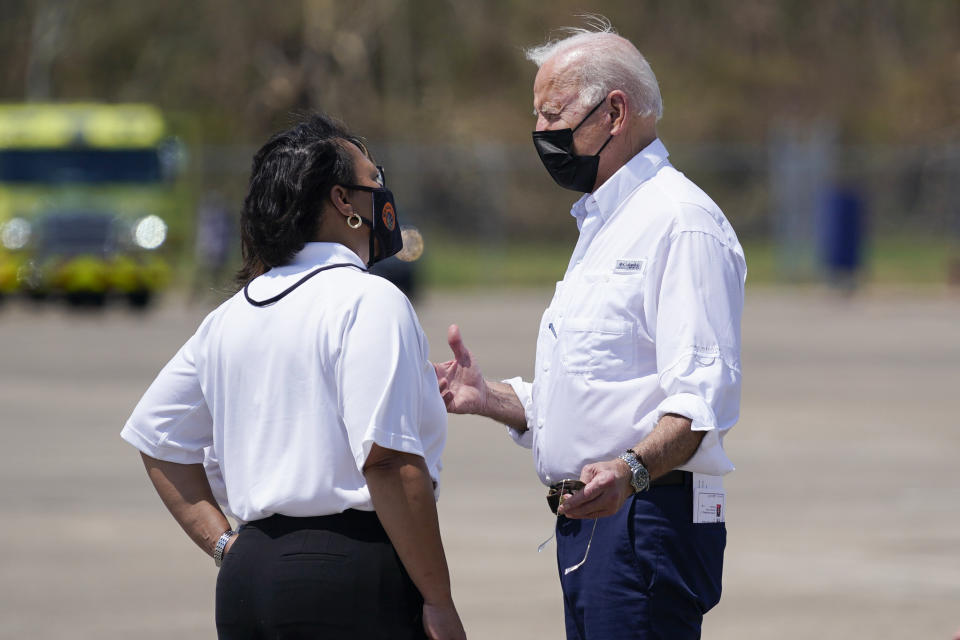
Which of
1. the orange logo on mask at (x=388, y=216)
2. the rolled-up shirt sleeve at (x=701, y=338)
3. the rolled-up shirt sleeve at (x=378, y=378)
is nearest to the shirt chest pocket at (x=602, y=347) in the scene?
the rolled-up shirt sleeve at (x=701, y=338)

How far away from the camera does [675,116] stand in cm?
4744

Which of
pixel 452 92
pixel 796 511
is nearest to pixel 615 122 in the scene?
pixel 796 511

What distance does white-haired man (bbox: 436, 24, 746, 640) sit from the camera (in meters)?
3.40

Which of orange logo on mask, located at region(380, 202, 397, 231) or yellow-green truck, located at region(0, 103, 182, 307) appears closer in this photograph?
orange logo on mask, located at region(380, 202, 397, 231)

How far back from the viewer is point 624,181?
370 centimetres

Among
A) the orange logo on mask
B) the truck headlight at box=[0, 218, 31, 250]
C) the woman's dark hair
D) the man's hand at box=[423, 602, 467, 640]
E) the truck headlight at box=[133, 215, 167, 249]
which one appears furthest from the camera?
the truck headlight at box=[133, 215, 167, 249]

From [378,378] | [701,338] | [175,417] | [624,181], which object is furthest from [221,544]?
[624,181]

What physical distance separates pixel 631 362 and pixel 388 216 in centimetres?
64

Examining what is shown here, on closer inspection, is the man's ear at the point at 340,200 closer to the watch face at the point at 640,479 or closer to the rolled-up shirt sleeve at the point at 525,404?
the watch face at the point at 640,479

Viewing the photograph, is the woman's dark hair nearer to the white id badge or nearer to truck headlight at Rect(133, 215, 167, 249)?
the white id badge

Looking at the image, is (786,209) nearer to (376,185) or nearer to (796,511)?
(796,511)

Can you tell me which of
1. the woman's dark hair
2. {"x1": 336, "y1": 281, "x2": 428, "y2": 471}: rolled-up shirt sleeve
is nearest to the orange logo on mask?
the woman's dark hair

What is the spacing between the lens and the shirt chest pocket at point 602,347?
3.55 meters

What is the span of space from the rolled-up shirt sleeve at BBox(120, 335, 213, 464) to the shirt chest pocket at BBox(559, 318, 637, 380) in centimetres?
83
